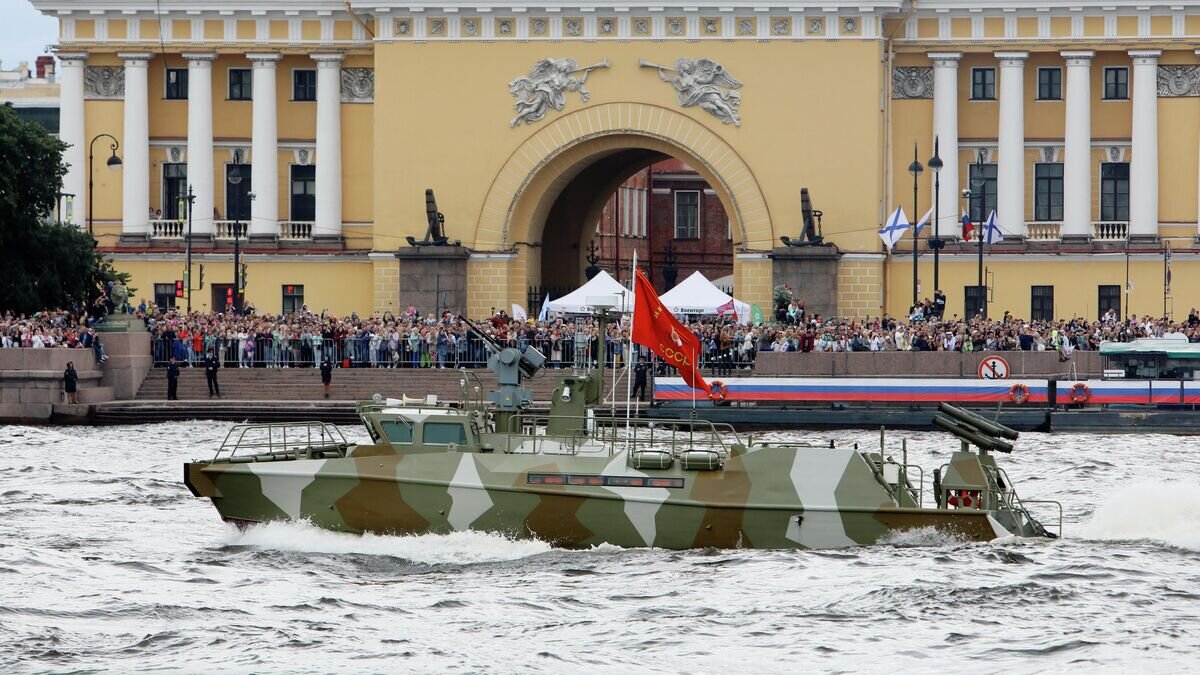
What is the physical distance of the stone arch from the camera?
221 ft

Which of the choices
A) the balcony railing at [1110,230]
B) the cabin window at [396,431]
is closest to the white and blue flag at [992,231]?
the balcony railing at [1110,230]

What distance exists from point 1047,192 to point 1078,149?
1954 millimetres

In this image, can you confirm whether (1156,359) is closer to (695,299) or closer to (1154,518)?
(695,299)

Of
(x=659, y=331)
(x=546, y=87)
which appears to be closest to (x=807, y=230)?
(x=546, y=87)

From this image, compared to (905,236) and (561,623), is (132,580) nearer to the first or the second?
(561,623)

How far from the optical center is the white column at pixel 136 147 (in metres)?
71.7

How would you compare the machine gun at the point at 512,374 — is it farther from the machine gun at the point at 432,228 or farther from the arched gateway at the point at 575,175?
the machine gun at the point at 432,228

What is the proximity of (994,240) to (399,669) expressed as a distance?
146 feet

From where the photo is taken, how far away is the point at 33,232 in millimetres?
61156

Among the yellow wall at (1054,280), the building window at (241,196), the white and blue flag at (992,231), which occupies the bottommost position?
the yellow wall at (1054,280)

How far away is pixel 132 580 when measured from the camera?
2911 centimetres

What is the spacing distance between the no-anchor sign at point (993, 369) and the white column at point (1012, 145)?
14.6 metres

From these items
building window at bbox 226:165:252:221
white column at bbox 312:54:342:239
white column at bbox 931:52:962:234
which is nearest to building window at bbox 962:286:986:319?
white column at bbox 931:52:962:234

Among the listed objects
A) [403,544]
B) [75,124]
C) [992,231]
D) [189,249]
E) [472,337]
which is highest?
[75,124]
